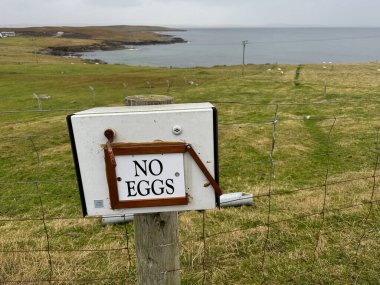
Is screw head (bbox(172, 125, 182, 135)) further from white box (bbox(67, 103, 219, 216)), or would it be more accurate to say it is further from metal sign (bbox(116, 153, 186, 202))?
metal sign (bbox(116, 153, 186, 202))

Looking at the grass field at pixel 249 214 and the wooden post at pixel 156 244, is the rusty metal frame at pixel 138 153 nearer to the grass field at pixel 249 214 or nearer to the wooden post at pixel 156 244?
the wooden post at pixel 156 244

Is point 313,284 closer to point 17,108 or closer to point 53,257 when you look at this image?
point 53,257

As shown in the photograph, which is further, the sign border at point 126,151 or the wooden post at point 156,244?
the wooden post at point 156,244

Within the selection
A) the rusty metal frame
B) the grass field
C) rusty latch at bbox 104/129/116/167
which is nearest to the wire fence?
the grass field

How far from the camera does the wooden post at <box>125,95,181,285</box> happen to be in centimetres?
246

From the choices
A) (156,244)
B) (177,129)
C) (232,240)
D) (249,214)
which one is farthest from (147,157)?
(249,214)

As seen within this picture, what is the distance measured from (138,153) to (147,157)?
0.06 meters

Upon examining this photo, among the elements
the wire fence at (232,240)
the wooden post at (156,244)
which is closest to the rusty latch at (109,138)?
the wooden post at (156,244)

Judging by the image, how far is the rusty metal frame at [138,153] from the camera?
6.77 feet

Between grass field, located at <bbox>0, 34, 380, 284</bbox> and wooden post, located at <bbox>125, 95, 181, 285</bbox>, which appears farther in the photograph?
grass field, located at <bbox>0, 34, 380, 284</bbox>

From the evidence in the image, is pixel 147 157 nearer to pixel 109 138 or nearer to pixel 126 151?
pixel 126 151

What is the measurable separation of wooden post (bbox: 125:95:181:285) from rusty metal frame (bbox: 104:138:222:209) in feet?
0.90

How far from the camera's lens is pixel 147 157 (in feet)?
6.87

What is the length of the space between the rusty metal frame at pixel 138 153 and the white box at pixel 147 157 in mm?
21
